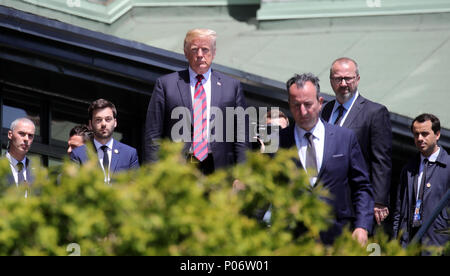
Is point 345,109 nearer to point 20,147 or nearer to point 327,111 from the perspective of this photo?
point 327,111

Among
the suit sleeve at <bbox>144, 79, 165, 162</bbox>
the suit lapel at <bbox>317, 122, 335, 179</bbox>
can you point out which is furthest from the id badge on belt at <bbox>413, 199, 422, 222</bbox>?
the suit sleeve at <bbox>144, 79, 165, 162</bbox>

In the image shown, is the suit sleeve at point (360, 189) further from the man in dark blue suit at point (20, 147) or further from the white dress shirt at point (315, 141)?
the man in dark blue suit at point (20, 147)

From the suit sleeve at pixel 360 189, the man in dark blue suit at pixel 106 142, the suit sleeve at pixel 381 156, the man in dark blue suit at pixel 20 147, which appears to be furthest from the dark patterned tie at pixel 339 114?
the man in dark blue suit at pixel 20 147

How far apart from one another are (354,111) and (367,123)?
139 mm

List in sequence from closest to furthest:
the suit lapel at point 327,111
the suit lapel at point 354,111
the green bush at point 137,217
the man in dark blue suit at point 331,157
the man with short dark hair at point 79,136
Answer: the green bush at point 137,217, the man in dark blue suit at point 331,157, the suit lapel at point 354,111, the suit lapel at point 327,111, the man with short dark hair at point 79,136

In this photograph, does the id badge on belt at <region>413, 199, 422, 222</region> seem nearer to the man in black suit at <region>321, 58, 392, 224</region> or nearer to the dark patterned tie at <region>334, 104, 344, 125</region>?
the man in black suit at <region>321, 58, 392, 224</region>

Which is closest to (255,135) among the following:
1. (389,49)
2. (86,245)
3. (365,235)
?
(365,235)

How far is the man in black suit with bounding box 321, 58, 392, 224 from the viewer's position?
24.6ft

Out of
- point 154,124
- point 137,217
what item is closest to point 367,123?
point 154,124

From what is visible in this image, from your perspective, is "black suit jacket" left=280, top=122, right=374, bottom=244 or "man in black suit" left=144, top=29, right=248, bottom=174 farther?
"man in black suit" left=144, top=29, right=248, bottom=174

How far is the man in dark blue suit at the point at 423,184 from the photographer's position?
8.14 metres

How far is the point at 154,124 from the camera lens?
7.20m

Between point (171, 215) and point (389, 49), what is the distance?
11520 millimetres

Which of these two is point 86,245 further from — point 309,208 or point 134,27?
point 134,27
